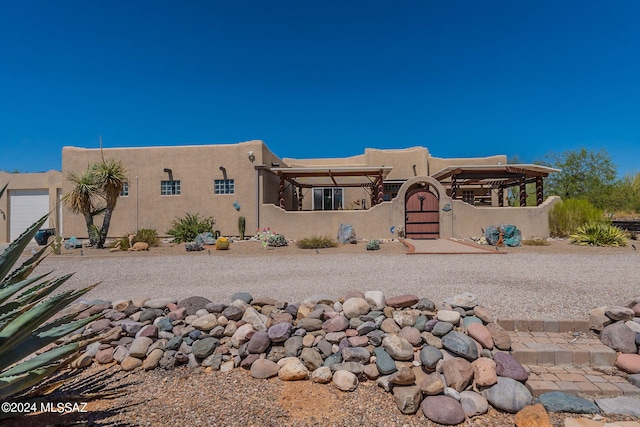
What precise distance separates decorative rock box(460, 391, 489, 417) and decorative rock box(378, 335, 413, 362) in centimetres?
58

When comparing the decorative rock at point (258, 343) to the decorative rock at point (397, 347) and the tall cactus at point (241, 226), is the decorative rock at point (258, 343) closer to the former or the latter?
the decorative rock at point (397, 347)

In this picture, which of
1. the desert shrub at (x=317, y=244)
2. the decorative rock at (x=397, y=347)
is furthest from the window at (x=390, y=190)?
the decorative rock at (x=397, y=347)

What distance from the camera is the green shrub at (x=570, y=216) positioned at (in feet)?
47.1

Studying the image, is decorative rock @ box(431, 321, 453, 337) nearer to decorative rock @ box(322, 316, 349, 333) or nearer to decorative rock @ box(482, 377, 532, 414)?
decorative rock @ box(482, 377, 532, 414)

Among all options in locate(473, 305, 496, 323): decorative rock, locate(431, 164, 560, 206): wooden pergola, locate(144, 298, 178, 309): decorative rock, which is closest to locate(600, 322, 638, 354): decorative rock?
locate(473, 305, 496, 323): decorative rock

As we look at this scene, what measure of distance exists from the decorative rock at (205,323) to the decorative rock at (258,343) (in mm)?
564

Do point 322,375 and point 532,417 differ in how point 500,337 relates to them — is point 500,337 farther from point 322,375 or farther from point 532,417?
point 322,375

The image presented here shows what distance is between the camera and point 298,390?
3.04m

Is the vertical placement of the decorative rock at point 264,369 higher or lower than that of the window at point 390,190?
lower

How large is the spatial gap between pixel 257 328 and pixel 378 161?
18.6 m

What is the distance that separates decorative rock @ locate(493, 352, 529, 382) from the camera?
301 cm

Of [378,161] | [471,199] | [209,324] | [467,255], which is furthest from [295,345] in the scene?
[471,199]

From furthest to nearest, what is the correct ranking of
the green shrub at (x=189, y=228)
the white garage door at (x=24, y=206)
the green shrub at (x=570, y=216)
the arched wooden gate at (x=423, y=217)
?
the white garage door at (x=24, y=206) < the arched wooden gate at (x=423, y=217) < the green shrub at (x=189, y=228) < the green shrub at (x=570, y=216)

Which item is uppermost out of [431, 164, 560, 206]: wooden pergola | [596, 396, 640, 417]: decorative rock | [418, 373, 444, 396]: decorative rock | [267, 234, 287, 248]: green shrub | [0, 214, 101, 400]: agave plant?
[431, 164, 560, 206]: wooden pergola
